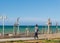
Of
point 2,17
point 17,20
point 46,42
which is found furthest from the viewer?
point 17,20

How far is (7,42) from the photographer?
1366 inches

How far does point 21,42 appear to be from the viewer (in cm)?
3466

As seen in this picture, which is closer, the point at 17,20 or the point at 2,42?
the point at 2,42

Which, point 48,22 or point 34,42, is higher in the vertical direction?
point 48,22

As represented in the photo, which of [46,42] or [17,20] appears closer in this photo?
[46,42]

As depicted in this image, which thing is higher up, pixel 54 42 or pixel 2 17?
pixel 2 17

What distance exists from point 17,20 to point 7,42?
66.3ft

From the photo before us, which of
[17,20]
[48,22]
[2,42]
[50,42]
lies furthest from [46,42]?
[17,20]

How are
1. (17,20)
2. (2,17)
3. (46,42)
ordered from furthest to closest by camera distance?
(17,20) → (2,17) → (46,42)

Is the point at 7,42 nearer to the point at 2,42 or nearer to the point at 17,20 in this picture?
the point at 2,42

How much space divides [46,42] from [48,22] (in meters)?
11.7

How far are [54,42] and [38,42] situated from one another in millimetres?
2041

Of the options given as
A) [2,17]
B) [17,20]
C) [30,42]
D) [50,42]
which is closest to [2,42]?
[30,42]

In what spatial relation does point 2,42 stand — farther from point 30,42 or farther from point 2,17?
point 2,17
